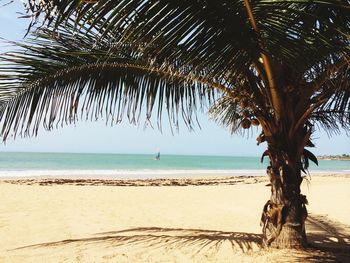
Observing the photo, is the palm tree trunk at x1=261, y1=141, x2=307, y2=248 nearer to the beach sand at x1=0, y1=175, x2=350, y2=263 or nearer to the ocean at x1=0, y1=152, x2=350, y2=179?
the beach sand at x1=0, y1=175, x2=350, y2=263

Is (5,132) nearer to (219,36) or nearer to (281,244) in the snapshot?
(219,36)

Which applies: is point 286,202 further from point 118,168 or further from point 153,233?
point 118,168

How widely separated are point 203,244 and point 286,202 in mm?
1307

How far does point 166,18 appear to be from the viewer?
5.86 ft

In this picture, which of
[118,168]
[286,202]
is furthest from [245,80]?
[118,168]

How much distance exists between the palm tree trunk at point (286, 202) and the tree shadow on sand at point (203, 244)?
0.14 m

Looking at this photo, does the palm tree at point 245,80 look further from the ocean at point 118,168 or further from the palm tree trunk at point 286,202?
the ocean at point 118,168

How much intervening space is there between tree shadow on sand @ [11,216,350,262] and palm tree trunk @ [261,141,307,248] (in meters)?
0.14

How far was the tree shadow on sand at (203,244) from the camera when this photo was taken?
11.7ft

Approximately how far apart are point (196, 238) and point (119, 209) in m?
3.42

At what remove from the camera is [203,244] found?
431 cm

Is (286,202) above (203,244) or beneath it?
above

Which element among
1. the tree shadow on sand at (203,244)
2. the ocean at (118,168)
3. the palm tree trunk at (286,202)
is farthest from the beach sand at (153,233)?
the ocean at (118,168)

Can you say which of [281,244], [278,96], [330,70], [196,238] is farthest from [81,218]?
[330,70]
